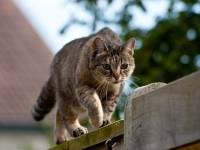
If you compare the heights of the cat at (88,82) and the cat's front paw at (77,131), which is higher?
the cat at (88,82)

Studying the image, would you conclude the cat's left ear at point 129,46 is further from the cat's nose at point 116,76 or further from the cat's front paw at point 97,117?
the cat's front paw at point 97,117

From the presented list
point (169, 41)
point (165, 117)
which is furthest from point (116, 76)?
point (169, 41)

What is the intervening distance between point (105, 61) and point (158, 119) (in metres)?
2.91

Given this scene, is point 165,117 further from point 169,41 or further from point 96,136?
point 169,41

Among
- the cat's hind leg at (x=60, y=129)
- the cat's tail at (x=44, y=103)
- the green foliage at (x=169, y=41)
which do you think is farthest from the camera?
the green foliage at (x=169, y=41)

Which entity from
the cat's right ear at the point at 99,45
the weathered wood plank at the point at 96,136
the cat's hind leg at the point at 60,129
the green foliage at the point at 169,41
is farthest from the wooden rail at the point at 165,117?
the green foliage at the point at 169,41

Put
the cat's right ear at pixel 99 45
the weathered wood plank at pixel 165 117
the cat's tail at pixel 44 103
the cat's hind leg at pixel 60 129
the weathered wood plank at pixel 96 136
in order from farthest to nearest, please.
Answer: the cat's tail at pixel 44 103
the cat's hind leg at pixel 60 129
the cat's right ear at pixel 99 45
the weathered wood plank at pixel 96 136
the weathered wood plank at pixel 165 117

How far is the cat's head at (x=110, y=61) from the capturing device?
5.22 meters

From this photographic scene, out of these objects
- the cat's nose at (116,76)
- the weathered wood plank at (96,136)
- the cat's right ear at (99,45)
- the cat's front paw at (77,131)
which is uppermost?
the cat's right ear at (99,45)

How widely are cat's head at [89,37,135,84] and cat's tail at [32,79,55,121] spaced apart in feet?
2.02

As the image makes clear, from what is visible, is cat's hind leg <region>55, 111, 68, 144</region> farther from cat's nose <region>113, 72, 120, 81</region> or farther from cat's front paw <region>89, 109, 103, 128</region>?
cat's nose <region>113, 72, 120, 81</region>

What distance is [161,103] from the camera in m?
2.44

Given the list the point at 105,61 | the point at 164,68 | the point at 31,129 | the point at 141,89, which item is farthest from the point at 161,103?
the point at 31,129

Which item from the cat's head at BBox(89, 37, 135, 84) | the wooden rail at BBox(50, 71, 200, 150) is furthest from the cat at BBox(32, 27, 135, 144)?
the wooden rail at BBox(50, 71, 200, 150)
